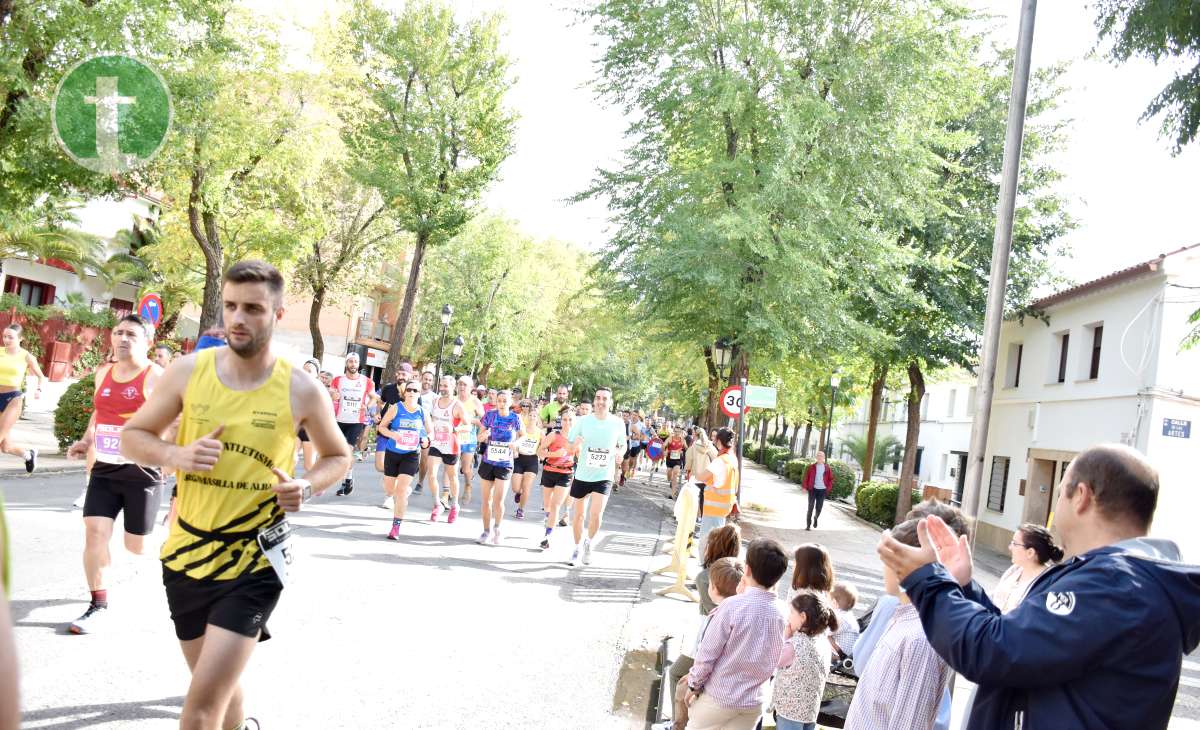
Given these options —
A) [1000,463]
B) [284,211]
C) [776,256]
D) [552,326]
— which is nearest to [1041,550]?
[776,256]

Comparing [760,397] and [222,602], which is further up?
[760,397]

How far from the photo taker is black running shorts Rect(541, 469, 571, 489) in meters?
12.6

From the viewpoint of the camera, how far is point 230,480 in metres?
3.58

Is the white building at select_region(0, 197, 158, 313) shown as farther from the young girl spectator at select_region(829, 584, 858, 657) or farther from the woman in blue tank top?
the young girl spectator at select_region(829, 584, 858, 657)

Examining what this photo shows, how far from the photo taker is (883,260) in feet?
65.0

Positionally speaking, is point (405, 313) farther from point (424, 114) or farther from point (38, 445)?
point (38, 445)

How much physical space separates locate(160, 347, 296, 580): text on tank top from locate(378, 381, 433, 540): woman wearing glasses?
7.65 m

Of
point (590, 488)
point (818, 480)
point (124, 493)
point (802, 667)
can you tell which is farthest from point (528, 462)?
point (802, 667)

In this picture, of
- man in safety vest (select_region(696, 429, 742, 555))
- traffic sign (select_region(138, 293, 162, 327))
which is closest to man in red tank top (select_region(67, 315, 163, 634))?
man in safety vest (select_region(696, 429, 742, 555))

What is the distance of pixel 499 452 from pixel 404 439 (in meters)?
1.20

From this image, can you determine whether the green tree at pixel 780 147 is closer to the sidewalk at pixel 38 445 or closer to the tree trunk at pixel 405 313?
the tree trunk at pixel 405 313

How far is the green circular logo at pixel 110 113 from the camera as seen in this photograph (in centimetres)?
1041

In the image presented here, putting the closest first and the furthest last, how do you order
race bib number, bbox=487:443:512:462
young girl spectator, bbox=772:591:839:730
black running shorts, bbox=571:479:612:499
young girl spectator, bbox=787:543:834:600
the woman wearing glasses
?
young girl spectator, bbox=772:591:839:730 < young girl spectator, bbox=787:543:834:600 < black running shorts, bbox=571:479:612:499 < the woman wearing glasses < race bib number, bbox=487:443:512:462

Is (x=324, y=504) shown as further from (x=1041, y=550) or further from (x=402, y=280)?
(x=402, y=280)
